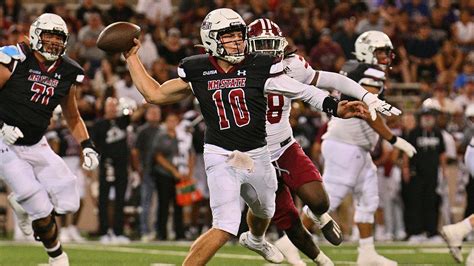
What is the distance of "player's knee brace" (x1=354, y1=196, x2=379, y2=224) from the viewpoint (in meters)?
9.73

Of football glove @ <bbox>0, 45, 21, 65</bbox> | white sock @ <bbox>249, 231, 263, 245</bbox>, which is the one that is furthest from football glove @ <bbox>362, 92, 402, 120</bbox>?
football glove @ <bbox>0, 45, 21, 65</bbox>

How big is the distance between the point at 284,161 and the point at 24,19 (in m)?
8.97

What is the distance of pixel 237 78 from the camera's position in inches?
275

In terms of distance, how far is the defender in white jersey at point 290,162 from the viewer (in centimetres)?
818

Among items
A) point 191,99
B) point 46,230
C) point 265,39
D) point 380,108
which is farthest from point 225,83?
point 191,99

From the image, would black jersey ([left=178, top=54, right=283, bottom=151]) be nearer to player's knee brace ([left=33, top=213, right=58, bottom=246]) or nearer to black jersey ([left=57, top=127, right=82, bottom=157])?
player's knee brace ([left=33, top=213, right=58, bottom=246])

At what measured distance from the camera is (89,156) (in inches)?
334

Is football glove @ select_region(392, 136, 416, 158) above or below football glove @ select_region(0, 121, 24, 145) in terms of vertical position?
below

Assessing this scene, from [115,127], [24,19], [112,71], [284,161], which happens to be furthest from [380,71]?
[24,19]

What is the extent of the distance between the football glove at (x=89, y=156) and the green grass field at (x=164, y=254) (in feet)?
5.32

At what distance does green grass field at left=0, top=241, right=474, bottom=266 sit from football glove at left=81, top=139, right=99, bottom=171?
162 cm

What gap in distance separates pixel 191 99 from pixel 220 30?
27.3 feet

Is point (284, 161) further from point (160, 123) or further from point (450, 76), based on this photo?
point (450, 76)

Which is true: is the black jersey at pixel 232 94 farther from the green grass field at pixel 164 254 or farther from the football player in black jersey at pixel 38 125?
the green grass field at pixel 164 254
